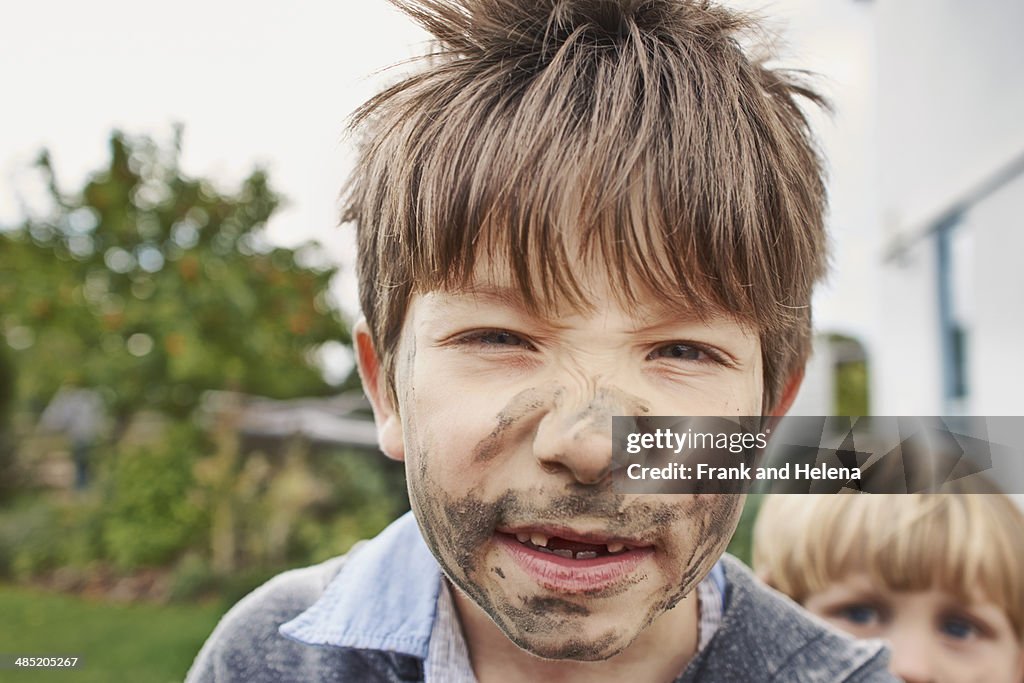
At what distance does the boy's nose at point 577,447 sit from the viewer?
1.79 feet

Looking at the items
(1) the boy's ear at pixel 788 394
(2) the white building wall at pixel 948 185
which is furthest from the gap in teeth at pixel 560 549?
(2) the white building wall at pixel 948 185

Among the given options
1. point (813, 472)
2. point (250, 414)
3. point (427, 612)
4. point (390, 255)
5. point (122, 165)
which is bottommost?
point (427, 612)

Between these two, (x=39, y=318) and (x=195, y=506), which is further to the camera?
(x=195, y=506)

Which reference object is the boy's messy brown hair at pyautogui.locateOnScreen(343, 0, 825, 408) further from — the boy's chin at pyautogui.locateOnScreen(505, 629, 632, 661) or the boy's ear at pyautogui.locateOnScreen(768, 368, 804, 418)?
the boy's chin at pyautogui.locateOnScreen(505, 629, 632, 661)

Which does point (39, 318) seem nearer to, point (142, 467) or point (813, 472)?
point (142, 467)

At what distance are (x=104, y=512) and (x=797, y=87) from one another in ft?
13.7

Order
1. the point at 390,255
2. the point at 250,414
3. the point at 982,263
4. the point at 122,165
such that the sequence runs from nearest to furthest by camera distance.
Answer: the point at 390,255, the point at 982,263, the point at 122,165, the point at 250,414

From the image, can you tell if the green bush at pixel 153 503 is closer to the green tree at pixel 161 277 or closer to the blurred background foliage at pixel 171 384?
the blurred background foliage at pixel 171 384

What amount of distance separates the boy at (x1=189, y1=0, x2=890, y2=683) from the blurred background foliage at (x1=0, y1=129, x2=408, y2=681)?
8.14 feet

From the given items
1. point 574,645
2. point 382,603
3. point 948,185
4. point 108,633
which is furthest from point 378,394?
point 948,185

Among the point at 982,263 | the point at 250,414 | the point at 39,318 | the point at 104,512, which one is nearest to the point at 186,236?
the point at 39,318

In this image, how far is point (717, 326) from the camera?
63 centimetres

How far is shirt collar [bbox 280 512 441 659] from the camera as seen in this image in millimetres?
759

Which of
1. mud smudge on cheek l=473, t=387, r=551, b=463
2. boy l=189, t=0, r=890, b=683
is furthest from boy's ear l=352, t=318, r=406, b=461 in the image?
mud smudge on cheek l=473, t=387, r=551, b=463
